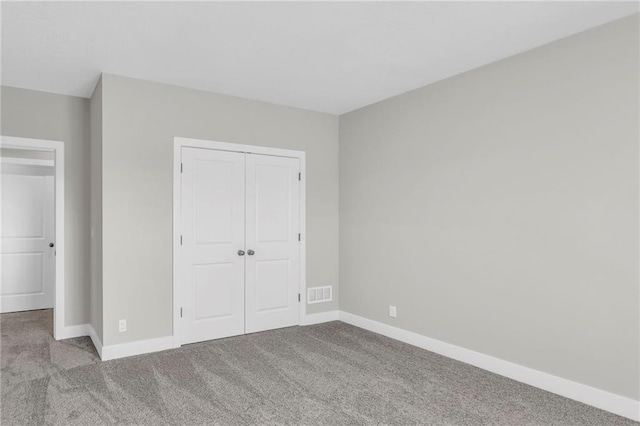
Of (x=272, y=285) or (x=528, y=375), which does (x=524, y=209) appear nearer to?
(x=528, y=375)

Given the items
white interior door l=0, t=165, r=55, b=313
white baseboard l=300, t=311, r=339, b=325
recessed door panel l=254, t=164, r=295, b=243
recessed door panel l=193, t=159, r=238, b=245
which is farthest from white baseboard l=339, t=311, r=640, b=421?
white interior door l=0, t=165, r=55, b=313

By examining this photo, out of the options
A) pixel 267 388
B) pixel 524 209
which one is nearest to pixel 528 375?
pixel 524 209

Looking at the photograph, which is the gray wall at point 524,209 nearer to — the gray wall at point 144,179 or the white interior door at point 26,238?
the gray wall at point 144,179

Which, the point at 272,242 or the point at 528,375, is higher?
the point at 272,242

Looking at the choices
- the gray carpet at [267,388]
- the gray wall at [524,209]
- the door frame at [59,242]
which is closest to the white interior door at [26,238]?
the door frame at [59,242]

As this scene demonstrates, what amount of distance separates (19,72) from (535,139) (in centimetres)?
440

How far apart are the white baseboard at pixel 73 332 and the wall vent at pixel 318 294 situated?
8.10 ft

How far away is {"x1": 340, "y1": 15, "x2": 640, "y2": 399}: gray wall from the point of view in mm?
2633

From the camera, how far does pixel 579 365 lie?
281 centimetres

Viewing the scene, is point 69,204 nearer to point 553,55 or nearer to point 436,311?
point 436,311

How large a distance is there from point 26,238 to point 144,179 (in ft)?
10.4

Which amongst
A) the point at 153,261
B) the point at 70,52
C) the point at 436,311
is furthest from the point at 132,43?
the point at 436,311

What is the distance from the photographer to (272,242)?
461 centimetres

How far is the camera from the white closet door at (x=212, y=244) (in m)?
4.05
